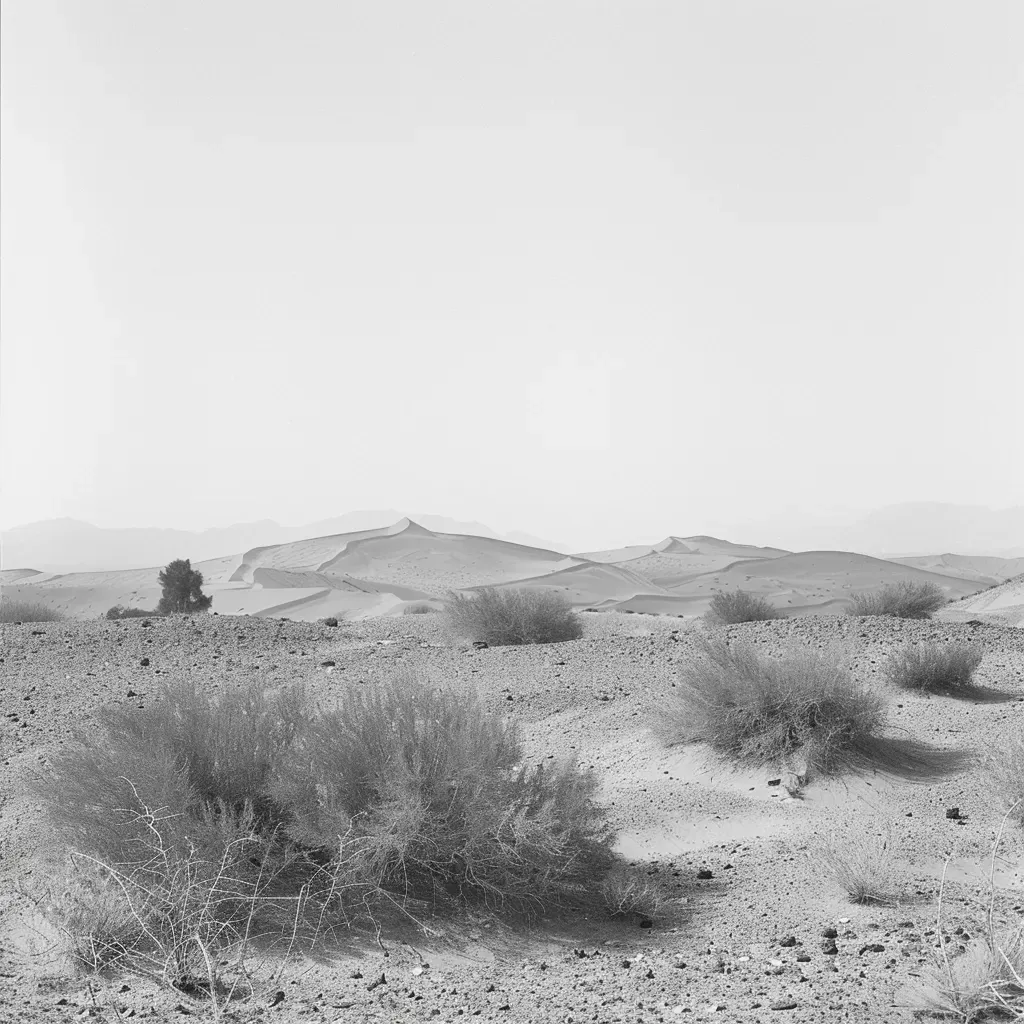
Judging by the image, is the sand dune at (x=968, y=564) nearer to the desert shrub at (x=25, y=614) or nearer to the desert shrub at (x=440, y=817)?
the desert shrub at (x=25, y=614)

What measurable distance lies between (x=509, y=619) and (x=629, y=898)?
34.7 feet

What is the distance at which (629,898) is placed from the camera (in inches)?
236

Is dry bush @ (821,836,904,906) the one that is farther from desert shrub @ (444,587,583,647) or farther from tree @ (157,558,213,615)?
tree @ (157,558,213,615)

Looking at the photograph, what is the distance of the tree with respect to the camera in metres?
31.3

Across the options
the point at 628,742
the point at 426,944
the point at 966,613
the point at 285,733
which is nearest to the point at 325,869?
the point at 426,944

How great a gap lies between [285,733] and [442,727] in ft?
3.72

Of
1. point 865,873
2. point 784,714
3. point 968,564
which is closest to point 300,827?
point 865,873

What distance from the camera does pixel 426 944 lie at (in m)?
5.56

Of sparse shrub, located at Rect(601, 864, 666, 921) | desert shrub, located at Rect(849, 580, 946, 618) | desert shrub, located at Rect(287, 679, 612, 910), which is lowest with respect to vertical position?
sparse shrub, located at Rect(601, 864, 666, 921)

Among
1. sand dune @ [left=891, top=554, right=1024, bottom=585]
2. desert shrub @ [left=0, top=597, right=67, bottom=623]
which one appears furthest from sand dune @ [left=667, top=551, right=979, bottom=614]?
desert shrub @ [left=0, top=597, right=67, bottom=623]

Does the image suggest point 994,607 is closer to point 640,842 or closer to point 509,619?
point 509,619

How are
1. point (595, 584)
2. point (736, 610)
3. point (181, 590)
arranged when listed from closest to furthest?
point (736, 610) < point (181, 590) < point (595, 584)

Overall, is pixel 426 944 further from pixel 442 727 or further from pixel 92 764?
pixel 92 764

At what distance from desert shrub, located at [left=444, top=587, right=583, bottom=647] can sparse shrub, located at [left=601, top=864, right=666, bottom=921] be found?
9.84m
